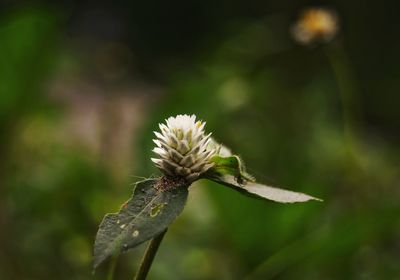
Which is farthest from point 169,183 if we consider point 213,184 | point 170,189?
point 213,184

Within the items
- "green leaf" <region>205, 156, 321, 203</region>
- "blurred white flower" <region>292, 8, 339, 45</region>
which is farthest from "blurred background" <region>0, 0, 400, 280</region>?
"green leaf" <region>205, 156, 321, 203</region>

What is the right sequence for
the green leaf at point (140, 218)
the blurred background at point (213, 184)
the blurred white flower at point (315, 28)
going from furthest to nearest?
1. the blurred white flower at point (315, 28)
2. the blurred background at point (213, 184)
3. the green leaf at point (140, 218)

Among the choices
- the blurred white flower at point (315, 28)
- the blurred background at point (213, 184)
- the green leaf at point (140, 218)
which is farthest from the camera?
the blurred white flower at point (315, 28)

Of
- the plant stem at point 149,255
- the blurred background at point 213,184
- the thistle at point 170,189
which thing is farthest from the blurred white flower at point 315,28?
the plant stem at point 149,255

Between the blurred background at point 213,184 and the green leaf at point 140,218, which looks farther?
the blurred background at point 213,184

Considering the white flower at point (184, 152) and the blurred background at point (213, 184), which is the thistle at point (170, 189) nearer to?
the white flower at point (184, 152)

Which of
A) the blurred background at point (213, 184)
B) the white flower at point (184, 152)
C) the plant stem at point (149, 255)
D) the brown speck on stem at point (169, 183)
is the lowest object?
the plant stem at point (149, 255)

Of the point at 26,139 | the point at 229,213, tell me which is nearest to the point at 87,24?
the point at 26,139

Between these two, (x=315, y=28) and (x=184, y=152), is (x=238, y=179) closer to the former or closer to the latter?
(x=184, y=152)

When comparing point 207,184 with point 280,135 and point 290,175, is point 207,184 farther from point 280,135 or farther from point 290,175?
point 280,135
